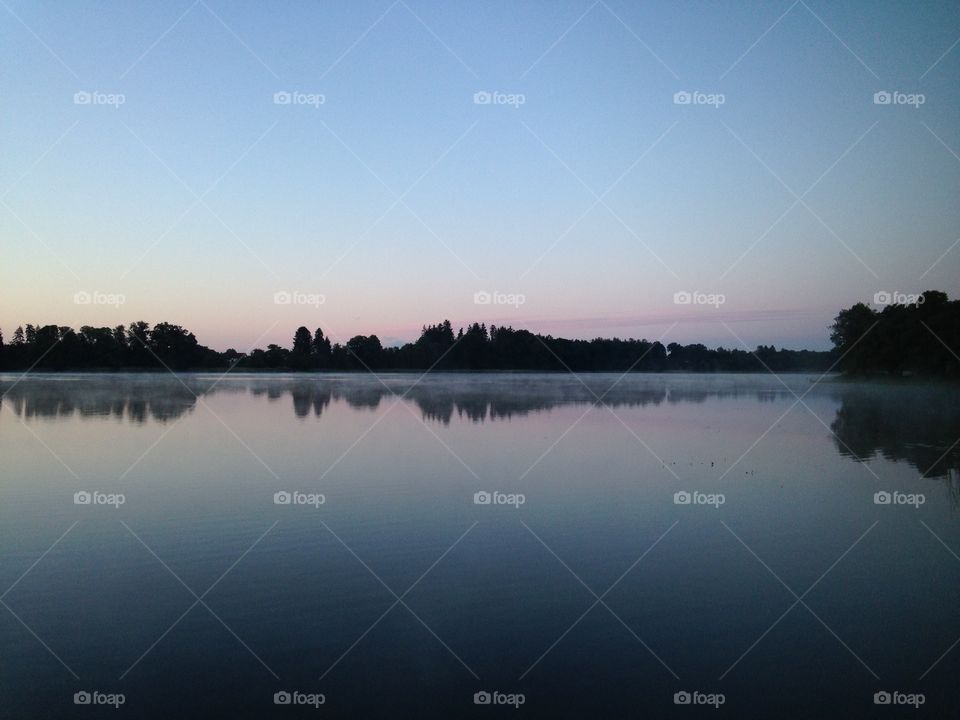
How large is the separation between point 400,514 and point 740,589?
16.9ft

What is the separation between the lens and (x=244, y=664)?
5.90 m

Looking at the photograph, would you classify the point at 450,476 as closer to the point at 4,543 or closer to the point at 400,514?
the point at 400,514
